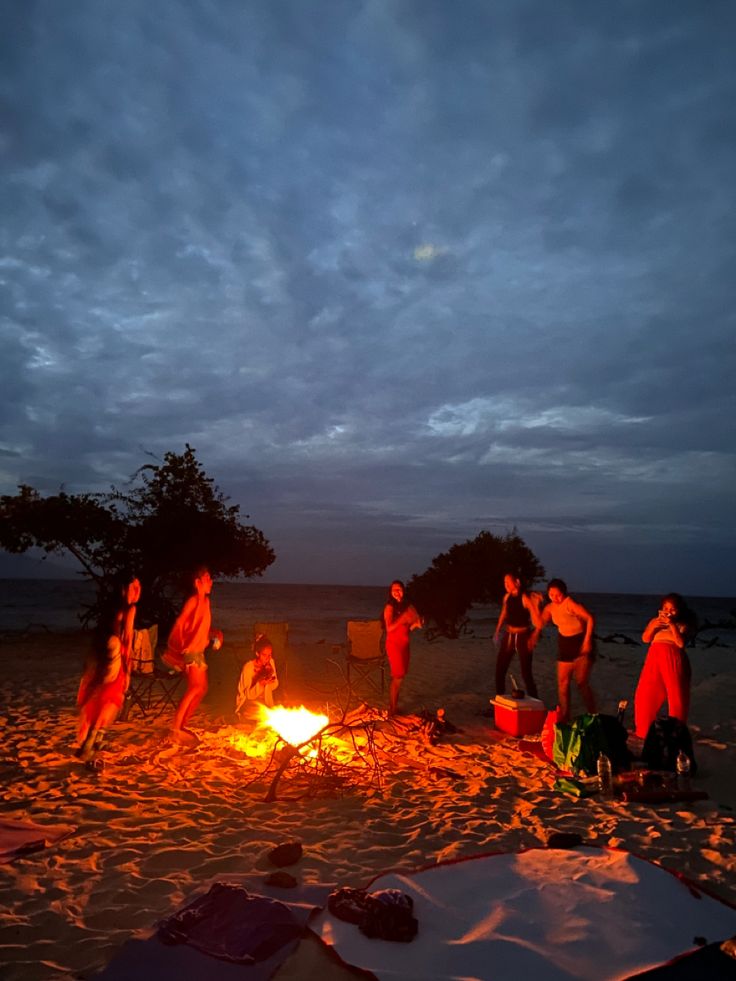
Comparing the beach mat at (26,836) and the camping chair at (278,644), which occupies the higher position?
the camping chair at (278,644)

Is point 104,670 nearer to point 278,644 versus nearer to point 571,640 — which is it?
point 278,644

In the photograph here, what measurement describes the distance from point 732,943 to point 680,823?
1.78 metres

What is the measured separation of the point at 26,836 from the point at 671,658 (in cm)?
525

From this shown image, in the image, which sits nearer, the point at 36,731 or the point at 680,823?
the point at 680,823

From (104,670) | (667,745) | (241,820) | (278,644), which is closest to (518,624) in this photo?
(667,745)

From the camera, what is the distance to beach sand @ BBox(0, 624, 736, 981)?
3.06 metres

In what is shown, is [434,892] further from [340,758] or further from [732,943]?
[340,758]

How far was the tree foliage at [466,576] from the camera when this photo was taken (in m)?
19.0

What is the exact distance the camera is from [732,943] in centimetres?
265

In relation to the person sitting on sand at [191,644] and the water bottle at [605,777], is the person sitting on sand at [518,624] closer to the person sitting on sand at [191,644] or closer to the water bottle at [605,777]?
the water bottle at [605,777]

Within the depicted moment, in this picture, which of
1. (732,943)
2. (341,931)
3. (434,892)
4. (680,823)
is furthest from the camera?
(680,823)

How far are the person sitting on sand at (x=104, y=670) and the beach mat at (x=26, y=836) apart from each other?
1.39m

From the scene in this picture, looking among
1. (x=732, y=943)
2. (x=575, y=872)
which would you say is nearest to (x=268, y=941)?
(x=575, y=872)

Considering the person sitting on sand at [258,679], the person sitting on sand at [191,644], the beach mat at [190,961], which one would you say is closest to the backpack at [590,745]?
the beach mat at [190,961]
